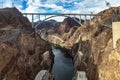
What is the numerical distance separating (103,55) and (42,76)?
17.5 m

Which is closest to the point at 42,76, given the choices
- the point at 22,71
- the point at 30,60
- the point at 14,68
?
the point at 30,60

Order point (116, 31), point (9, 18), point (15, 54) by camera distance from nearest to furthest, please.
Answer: point (116, 31), point (15, 54), point (9, 18)

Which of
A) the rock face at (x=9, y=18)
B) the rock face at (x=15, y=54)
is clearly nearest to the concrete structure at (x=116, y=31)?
the rock face at (x=15, y=54)

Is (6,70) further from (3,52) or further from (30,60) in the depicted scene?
(30,60)

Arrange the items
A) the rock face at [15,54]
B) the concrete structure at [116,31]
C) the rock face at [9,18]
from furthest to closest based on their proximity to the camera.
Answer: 1. the rock face at [9,18]
2. the concrete structure at [116,31]
3. the rock face at [15,54]

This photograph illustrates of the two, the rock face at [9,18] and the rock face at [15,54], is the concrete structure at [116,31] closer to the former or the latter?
the rock face at [15,54]

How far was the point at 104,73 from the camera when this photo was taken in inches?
1713

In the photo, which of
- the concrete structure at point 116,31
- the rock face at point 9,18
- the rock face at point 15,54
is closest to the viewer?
the rock face at point 15,54

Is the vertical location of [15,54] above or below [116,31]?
below

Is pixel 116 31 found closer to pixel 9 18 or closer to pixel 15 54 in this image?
pixel 15 54

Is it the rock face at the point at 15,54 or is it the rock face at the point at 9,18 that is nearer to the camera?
the rock face at the point at 15,54

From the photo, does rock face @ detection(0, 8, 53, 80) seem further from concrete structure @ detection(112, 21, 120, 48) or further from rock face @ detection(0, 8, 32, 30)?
concrete structure @ detection(112, 21, 120, 48)

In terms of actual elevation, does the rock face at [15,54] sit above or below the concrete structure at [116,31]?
below

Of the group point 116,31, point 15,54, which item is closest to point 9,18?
point 15,54
